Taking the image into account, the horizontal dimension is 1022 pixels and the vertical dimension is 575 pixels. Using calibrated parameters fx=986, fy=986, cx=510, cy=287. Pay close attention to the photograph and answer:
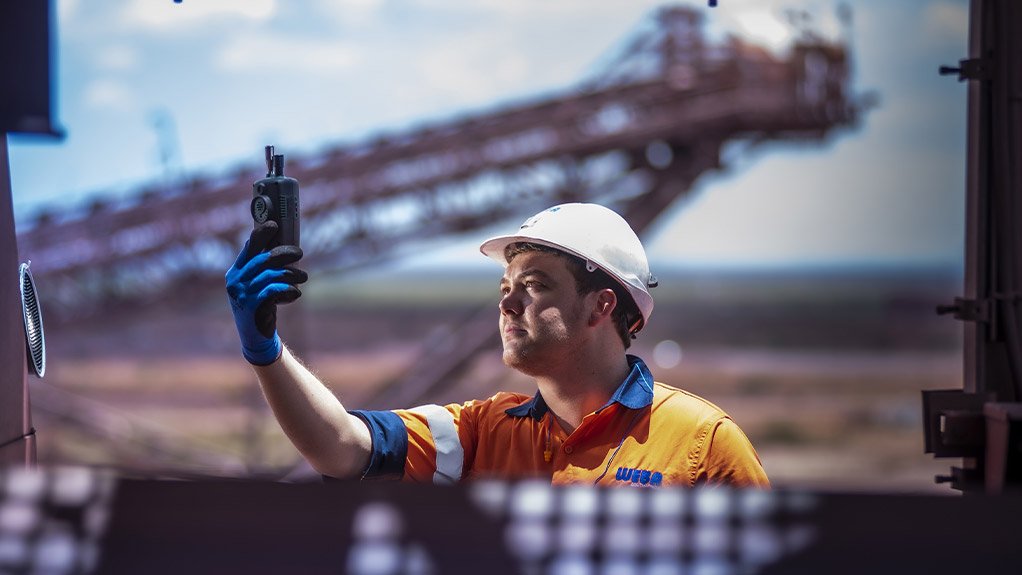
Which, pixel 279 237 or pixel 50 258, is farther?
pixel 50 258

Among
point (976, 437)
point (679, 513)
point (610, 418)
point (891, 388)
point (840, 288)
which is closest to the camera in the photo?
point (679, 513)

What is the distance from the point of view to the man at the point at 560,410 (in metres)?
2.63

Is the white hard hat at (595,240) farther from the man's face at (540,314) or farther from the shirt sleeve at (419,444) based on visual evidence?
the shirt sleeve at (419,444)

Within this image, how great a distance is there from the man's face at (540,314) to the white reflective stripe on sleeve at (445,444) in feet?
0.98

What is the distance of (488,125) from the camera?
36.2 feet

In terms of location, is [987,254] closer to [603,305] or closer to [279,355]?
[603,305]

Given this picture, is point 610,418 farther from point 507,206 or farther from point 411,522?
point 507,206

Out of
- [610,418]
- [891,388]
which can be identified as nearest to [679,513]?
[610,418]

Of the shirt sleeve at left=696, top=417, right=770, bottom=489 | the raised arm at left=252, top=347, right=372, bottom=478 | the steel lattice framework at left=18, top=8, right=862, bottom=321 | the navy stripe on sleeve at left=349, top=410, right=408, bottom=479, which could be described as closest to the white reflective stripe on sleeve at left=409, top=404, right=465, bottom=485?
the navy stripe on sleeve at left=349, top=410, right=408, bottom=479

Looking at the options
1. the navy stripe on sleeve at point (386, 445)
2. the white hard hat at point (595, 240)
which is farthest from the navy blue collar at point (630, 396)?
the navy stripe on sleeve at point (386, 445)

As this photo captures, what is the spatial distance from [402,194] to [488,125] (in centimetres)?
124

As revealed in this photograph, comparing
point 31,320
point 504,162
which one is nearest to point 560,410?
point 31,320

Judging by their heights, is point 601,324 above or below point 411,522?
above

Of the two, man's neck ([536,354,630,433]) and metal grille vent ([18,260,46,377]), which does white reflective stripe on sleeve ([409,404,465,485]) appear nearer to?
man's neck ([536,354,630,433])
